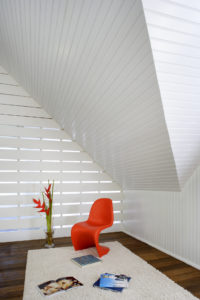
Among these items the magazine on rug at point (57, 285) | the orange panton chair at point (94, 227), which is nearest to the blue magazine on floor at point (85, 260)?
the orange panton chair at point (94, 227)

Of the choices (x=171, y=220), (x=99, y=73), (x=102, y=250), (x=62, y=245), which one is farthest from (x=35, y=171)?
(x=99, y=73)

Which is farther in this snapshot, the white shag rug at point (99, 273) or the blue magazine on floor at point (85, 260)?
the blue magazine on floor at point (85, 260)

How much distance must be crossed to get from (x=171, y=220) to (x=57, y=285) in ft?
5.73

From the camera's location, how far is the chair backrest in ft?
11.7

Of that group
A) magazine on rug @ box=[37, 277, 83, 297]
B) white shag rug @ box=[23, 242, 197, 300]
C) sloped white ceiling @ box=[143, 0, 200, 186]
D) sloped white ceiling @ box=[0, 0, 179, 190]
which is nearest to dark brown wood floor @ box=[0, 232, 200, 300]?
white shag rug @ box=[23, 242, 197, 300]

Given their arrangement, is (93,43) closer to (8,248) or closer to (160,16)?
(160,16)

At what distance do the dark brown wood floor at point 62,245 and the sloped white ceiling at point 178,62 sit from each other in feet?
4.43

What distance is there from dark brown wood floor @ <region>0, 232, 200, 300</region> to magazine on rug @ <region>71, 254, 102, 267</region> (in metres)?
0.63

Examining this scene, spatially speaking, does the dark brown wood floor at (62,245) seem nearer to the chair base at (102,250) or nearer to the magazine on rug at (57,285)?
the magazine on rug at (57,285)

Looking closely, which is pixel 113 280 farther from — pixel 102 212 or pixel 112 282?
pixel 102 212

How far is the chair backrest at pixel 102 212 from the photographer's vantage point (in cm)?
355

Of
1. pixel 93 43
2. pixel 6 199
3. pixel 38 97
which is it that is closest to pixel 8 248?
pixel 6 199

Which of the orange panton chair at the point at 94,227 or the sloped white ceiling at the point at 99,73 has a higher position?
the sloped white ceiling at the point at 99,73

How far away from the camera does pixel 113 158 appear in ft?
13.0
